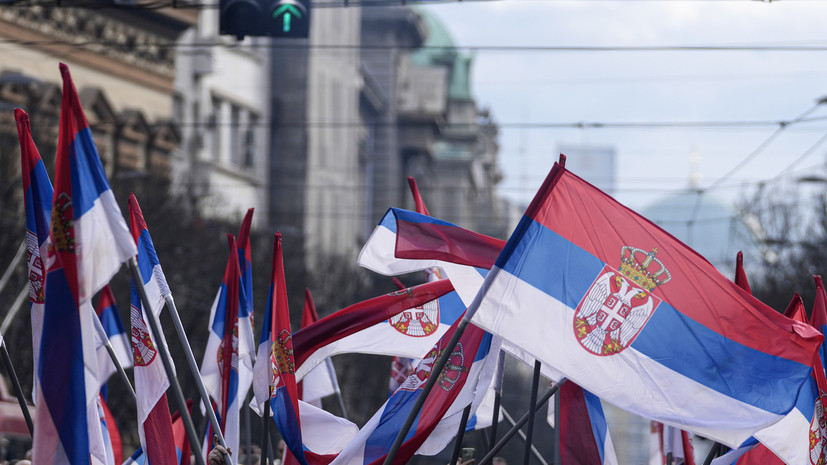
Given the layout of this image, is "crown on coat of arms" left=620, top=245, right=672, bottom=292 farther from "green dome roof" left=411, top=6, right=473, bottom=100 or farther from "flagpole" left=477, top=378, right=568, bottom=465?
"green dome roof" left=411, top=6, right=473, bottom=100

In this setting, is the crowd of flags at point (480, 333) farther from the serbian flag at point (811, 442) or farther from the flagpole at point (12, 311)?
the flagpole at point (12, 311)

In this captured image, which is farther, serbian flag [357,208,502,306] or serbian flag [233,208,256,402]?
serbian flag [233,208,256,402]

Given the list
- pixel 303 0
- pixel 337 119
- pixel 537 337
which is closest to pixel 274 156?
pixel 337 119

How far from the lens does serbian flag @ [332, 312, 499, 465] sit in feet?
33.8

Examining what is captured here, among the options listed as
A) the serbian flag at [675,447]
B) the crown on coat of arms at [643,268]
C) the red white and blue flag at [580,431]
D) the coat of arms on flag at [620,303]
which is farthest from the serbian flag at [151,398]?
the serbian flag at [675,447]

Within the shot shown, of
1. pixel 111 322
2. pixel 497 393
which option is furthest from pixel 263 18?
pixel 497 393

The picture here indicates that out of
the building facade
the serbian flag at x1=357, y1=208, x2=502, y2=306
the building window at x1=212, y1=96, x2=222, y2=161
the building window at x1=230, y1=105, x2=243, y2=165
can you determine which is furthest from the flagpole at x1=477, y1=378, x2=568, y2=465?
the building window at x1=230, y1=105, x2=243, y2=165

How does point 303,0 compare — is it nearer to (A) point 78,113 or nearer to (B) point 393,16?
(A) point 78,113

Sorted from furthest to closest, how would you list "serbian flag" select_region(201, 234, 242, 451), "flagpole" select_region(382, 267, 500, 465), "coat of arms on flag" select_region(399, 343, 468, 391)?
"serbian flag" select_region(201, 234, 242, 451)
"coat of arms on flag" select_region(399, 343, 468, 391)
"flagpole" select_region(382, 267, 500, 465)

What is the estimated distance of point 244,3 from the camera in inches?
547

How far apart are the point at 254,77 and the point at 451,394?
168 ft

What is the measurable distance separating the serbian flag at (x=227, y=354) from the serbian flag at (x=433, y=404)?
1632 mm

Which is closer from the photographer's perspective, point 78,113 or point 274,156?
point 78,113

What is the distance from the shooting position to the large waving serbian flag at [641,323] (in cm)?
941
